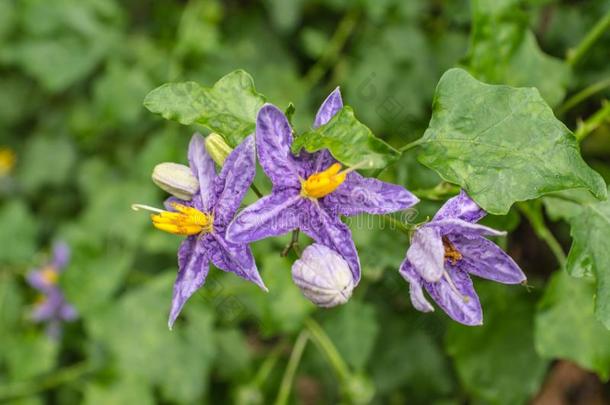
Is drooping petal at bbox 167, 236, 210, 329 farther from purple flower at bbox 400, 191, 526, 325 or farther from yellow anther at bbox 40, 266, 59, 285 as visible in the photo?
yellow anther at bbox 40, 266, 59, 285

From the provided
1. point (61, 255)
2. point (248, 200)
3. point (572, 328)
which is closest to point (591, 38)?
point (572, 328)

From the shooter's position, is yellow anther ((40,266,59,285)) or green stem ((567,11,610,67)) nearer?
green stem ((567,11,610,67))

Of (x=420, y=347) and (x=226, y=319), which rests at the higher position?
(x=420, y=347)

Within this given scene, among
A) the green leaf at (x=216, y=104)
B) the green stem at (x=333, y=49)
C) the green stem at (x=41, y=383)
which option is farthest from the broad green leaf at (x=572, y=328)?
the green stem at (x=41, y=383)

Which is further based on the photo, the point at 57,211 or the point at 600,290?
the point at 57,211

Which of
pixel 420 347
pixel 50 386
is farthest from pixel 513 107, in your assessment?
pixel 50 386

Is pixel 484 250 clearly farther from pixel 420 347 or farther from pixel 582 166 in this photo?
pixel 420 347

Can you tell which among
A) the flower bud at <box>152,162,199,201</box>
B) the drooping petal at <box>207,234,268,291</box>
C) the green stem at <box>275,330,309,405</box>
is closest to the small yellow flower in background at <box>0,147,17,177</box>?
the green stem at <box>275,330,309,405</box>

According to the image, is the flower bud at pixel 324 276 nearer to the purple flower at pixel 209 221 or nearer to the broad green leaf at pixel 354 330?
the purple flower at pixel 209 221
